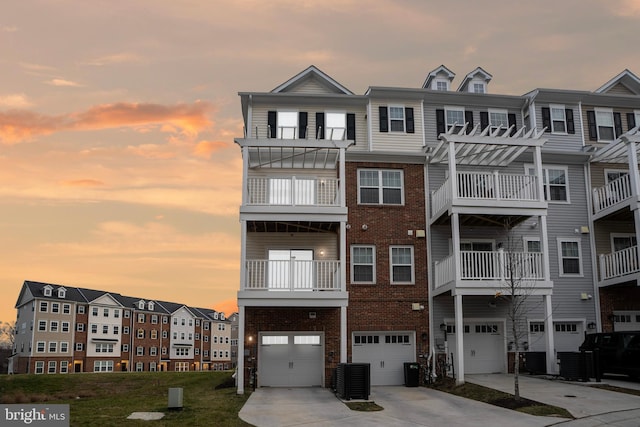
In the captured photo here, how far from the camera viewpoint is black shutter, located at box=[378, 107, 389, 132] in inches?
947

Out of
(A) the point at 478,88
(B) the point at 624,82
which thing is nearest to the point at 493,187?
(A) the point at 478,88

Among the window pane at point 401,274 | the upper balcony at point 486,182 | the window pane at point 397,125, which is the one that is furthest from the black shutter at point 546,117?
the window pane at point 401,274

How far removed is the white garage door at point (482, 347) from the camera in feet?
73.9

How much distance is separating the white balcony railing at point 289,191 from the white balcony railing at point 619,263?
11090mm

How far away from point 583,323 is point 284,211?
12695 millimetres

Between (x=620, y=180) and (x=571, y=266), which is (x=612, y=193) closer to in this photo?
(x=620, y=180)

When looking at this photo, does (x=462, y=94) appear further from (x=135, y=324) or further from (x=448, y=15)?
(x=135, y=324)

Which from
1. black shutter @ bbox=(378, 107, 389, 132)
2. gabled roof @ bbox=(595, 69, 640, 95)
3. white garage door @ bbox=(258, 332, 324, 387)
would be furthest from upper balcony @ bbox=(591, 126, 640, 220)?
white garage door @ bbox=(258, 332, 324, 387)

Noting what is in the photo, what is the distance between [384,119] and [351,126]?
136 cm

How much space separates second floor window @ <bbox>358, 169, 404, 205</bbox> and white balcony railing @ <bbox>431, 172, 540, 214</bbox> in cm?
195

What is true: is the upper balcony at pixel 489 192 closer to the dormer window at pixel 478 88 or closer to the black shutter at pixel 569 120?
the black shutter at pixel 569 120

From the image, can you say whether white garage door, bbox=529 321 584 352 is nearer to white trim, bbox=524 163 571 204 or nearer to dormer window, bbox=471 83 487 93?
white trim, bbox=524 163 571 204

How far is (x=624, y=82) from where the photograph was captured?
26.1m

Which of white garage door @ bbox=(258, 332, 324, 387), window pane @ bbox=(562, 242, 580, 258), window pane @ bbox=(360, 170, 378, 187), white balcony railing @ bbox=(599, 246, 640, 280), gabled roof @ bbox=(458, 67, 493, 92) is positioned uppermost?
gabled roof @ bbox=(458, 67, 493, 92)
